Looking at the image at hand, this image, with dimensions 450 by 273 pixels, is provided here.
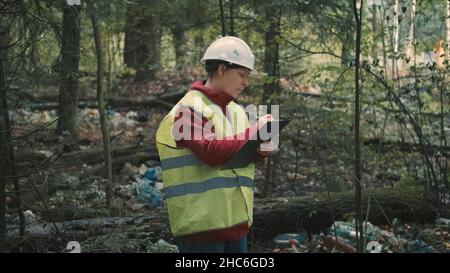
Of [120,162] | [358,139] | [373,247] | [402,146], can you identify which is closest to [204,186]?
[358,139]

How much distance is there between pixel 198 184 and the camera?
11.1 ft

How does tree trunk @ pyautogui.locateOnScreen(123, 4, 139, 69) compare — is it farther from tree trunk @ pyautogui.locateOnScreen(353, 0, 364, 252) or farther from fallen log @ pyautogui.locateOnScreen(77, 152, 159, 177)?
tree trunk @ pyautogui.locateOnScreen(353, 0, 364, 252)

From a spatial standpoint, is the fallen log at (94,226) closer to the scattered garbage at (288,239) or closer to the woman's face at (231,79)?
the scattered garbage at (288,239)

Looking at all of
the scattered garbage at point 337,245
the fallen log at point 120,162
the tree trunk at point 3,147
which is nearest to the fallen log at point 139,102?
the fallen log at point 120,162

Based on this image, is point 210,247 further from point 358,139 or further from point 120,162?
point 120,162

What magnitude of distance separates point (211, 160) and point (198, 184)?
0.18 m

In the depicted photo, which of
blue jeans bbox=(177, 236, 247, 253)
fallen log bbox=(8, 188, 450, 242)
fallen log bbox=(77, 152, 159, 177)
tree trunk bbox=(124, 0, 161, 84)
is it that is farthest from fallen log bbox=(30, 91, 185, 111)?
blue jeans bbox=(177, 236, 247, 253)

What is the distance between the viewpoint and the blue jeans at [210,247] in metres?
3.43

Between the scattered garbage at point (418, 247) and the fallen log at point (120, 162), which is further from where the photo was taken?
the fallen log at point (120, 162)

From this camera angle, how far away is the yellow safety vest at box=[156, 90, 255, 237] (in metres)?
3.37

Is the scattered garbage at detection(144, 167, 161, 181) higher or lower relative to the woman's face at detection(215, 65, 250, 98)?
lower

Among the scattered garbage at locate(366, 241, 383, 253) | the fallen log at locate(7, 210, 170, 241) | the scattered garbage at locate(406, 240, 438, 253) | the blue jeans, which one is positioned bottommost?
the scattered garbage at locate(406, 240, 438, 253)
